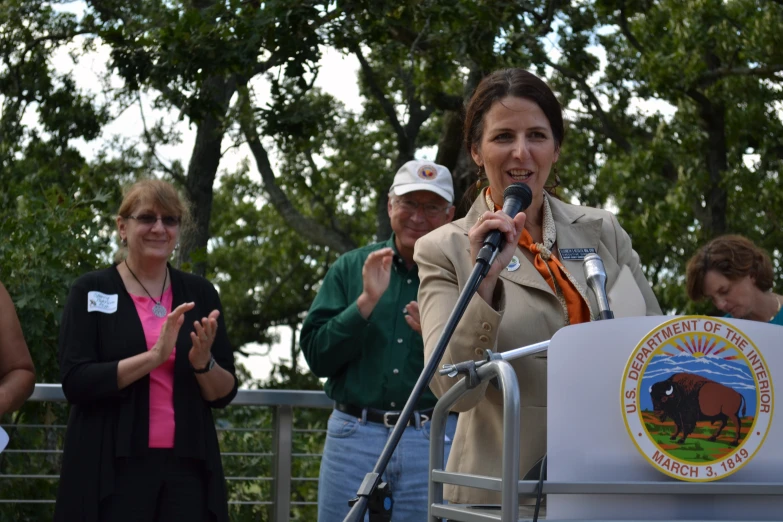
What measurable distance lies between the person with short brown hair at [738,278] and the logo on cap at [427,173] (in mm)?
1537

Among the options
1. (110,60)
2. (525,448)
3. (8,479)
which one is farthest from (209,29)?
(525,448)

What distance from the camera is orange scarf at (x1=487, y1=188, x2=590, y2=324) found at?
2.25 metres

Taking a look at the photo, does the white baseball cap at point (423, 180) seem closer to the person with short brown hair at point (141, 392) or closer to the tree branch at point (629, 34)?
the person with short brown hair at point (141, 392)

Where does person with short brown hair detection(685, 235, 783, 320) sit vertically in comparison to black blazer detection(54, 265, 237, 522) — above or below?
above

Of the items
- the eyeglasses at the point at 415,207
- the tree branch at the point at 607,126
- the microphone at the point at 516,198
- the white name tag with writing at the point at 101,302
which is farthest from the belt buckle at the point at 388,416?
the tree branch at the point at 607,126

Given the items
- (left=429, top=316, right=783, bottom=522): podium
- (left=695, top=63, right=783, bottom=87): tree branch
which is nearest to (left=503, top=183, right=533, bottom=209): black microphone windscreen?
(left=429, top=316, right=783, bottom=522): podium

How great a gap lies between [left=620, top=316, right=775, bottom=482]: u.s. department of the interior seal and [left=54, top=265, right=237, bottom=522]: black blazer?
230 centimetres

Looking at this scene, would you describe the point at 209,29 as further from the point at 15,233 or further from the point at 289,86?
the point at 15,233

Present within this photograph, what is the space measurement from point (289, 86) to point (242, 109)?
2.96 m

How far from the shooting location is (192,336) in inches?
142

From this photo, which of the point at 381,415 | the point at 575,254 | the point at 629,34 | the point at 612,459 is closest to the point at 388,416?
the point at 381,415

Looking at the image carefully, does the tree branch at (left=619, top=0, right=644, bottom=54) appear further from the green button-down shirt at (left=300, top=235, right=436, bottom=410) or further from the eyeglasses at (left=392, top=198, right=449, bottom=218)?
the green button-down shirt at (left=300, top=235, right=436, bottom=410)

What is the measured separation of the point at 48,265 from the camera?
5.05 m

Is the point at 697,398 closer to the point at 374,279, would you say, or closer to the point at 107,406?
the point at 374,279
